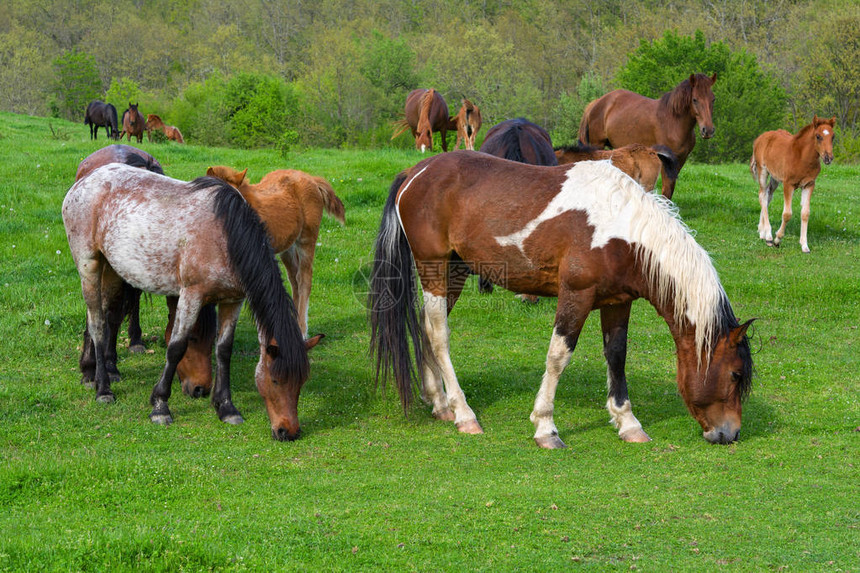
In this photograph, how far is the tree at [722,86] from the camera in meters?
28.8

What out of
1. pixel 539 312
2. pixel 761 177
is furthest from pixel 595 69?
pixel 539 312

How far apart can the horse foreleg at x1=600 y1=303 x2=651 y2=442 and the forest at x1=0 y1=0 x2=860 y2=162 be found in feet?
44.5

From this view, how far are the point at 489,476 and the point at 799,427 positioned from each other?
2745 millimetres

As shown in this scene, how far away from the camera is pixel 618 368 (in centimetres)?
638

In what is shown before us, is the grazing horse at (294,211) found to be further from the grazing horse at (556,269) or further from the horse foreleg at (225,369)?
the grazing horse at (556,269)

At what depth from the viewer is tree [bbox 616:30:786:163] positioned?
94.6 ft

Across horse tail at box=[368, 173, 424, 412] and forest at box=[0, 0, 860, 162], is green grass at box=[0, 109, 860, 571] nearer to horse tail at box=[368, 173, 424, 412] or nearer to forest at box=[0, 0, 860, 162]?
horse tail at box=[368, 173, 424, 412]

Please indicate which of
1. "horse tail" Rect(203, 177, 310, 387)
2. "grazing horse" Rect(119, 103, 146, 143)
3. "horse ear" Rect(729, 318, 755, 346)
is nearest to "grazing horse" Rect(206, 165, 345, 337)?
"horse tail" Rect(203, 177, 310, 387)

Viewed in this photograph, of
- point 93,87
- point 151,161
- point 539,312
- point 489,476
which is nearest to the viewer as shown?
point 489,476

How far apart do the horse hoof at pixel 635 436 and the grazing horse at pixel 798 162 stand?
8384 mm

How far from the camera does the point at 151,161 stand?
9031mm

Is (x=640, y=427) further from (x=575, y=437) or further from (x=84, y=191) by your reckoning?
(x=84, y=191)

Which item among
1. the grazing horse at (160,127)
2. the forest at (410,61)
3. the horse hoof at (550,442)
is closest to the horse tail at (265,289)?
the horse hoof at (550,442)

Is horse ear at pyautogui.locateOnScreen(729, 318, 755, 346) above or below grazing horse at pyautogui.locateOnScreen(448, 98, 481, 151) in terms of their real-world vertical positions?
below
